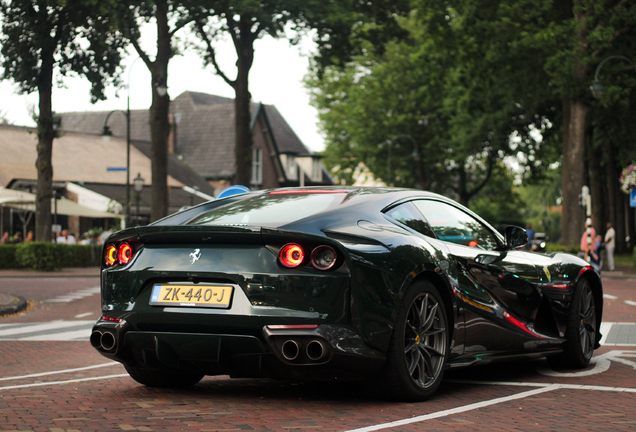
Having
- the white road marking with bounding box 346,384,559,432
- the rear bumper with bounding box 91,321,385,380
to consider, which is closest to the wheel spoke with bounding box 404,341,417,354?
the rear bumper with bounding box 91,321,385,380

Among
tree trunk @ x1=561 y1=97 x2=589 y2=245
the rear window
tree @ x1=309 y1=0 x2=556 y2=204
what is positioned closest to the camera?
the rear window

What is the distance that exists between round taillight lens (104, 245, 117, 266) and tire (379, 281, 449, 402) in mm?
1791

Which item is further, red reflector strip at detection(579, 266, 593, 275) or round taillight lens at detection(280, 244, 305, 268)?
red reflector strip at detection(579, 266, 593, 275)

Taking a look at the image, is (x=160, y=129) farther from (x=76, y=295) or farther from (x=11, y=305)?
(x=11, y=305)

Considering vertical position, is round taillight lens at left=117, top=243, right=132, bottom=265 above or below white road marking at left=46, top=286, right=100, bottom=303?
above

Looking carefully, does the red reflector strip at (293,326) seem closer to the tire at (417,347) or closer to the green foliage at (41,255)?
the tire at (417,347)

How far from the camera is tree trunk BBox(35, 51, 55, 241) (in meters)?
29.3

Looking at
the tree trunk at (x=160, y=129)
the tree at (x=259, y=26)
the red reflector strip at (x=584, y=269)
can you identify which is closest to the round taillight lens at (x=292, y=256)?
the red reflector strip at (x=584, y=269)

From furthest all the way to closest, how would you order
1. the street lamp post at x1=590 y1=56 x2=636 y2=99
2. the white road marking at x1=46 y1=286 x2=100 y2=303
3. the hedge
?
the hedge < the street lamp post at x1=590 y1=56 x2=636 y2=99 < the white road marking at x1=46 y1=286 x2=100 y2=303

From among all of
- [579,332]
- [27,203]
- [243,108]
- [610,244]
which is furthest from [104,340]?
[27,203]

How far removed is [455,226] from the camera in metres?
6.39

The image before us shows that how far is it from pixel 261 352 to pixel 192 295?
1.78ft

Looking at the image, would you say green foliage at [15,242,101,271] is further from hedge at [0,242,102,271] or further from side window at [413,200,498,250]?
side window at [413,200,498,250]

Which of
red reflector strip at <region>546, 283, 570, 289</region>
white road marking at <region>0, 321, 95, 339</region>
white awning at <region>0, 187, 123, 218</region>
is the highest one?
white awning at <region>0, 187, 123, 218</region>
